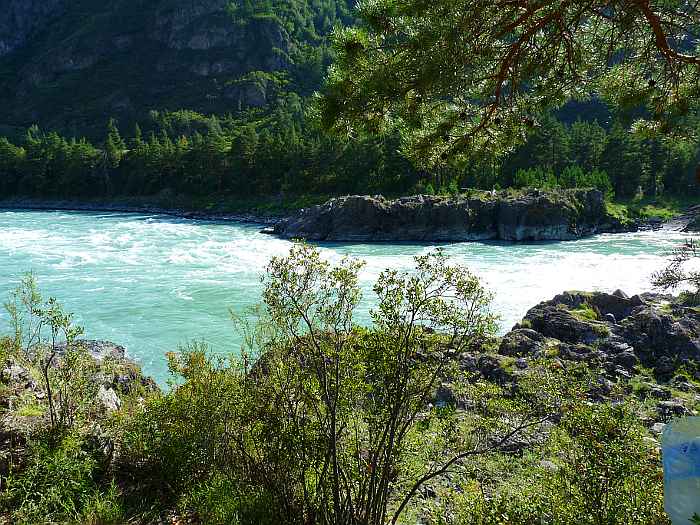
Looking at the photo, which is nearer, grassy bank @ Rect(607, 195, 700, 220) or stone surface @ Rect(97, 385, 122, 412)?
stone surface @ Rect(97, 385, 122, 412)

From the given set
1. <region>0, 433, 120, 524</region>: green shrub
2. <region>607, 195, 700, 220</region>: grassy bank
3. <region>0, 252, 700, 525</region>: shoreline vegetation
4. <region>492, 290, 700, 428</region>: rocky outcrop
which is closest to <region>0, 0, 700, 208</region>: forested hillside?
<region>607, 195, 700, 220</region>: grassy bank

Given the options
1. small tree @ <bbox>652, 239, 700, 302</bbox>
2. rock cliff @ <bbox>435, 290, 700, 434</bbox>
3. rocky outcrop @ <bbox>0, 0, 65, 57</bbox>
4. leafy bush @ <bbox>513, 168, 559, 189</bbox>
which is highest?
rocky outcrop @ <bbox>0, 0, 65, 57</bbox>

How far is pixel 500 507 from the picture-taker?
3932mm

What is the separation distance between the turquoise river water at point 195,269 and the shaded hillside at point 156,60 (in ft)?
218

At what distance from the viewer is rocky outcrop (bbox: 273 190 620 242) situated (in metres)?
35.6

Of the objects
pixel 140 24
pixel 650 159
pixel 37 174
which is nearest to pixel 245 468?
pixel 650 159

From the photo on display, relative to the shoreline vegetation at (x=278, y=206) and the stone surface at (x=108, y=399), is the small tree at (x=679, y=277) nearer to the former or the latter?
the stone surface at (x=108, y=399)

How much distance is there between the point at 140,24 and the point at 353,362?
139 m

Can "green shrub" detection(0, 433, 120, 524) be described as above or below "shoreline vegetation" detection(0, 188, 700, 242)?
below

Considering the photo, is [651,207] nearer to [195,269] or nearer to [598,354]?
[195,269]

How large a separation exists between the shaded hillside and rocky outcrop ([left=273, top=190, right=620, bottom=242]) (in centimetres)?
6555

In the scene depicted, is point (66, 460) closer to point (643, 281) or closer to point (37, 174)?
point (643, 281)

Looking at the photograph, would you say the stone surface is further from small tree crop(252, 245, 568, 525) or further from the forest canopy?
the forest canopy

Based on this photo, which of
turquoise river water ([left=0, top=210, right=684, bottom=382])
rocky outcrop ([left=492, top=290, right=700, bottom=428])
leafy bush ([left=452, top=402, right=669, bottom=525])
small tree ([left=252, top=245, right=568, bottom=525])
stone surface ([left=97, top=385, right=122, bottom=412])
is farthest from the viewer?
turquoise river water ([left=0, top=210, right=684, bottom=382])
